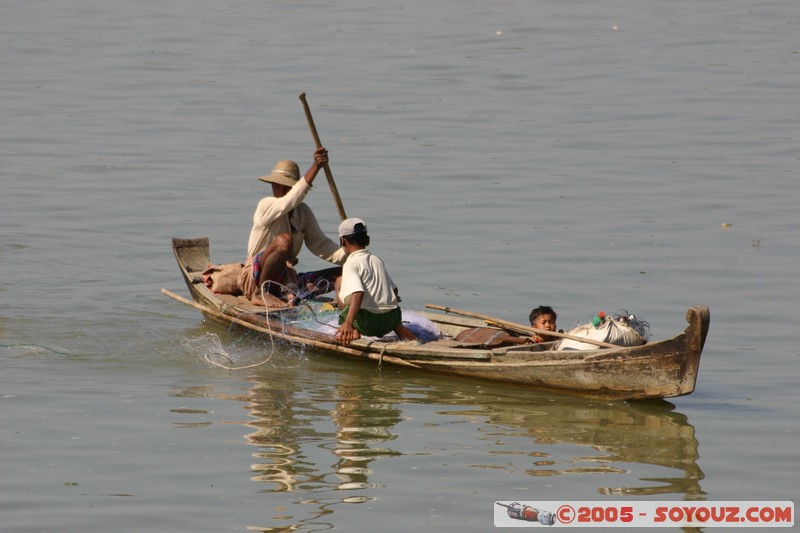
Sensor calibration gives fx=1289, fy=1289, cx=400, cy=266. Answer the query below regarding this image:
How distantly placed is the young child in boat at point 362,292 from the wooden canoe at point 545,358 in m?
0.12

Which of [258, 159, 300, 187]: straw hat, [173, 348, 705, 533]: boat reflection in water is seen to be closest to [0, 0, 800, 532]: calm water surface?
[173, 348, 705, 533]: boat reflection in water

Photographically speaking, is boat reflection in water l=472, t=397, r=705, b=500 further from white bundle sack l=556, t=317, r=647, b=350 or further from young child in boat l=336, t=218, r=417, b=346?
young child in boat l=336, t=218, r=417, b=346

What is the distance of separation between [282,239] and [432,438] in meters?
2.39

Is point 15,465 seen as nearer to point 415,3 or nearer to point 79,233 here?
point 79,233

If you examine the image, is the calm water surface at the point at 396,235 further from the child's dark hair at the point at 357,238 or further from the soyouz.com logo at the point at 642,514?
the child's dark hair at the point at 357,238

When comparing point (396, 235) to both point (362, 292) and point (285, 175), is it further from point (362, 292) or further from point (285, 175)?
point (362, 292)

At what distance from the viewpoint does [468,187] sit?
47.1 feet

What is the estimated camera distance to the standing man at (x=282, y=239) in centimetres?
938

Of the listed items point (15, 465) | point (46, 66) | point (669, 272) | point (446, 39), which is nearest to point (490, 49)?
point (446, 39)

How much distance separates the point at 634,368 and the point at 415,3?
19.7 metres

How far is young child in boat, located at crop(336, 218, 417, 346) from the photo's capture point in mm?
8523

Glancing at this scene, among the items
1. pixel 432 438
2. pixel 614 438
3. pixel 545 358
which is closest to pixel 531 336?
pixel 545 358

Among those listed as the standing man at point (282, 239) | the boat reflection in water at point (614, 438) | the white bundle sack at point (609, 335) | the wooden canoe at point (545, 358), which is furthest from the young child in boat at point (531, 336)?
the standing man at point (282, 239)

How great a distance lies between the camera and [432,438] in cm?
772
